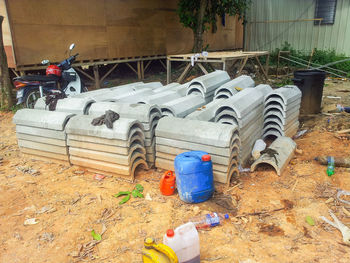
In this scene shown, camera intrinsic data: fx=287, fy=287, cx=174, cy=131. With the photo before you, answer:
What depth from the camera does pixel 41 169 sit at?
5559mm

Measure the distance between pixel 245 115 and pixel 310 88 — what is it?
12.2ft

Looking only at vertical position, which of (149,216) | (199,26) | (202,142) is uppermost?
(199,26)

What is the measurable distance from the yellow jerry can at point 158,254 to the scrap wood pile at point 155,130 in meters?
2.01

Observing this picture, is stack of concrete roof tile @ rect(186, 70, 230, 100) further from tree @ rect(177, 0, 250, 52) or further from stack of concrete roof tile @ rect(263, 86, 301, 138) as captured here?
tree @ rect(177, 0, 250, 52)

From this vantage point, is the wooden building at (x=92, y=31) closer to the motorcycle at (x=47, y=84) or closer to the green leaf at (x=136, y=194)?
the motorcycle at (x=47, y=84)

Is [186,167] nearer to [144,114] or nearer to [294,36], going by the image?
[144,114]

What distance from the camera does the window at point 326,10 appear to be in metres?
15.7

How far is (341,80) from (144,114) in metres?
11.9

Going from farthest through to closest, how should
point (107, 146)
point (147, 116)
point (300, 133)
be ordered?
1. point (300, 133)
2. point (147, 116)
3. point (107, 146)

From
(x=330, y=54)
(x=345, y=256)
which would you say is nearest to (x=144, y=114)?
(x=345, y=256)

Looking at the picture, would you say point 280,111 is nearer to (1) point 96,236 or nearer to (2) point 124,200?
(2) point 124,200

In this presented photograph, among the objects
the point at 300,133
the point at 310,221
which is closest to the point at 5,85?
the point at 300,133

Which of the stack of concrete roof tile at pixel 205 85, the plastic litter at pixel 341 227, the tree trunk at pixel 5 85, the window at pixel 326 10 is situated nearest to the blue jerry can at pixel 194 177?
the plastic litter at pixel 341 227

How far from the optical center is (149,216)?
4.05 m
